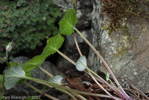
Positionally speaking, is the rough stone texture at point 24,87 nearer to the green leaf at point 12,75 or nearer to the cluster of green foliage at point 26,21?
the cluster of green foliage at point 26,21

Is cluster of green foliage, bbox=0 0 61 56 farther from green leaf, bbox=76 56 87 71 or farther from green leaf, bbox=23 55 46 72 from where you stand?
green leaf, bbox=76 56 87 71

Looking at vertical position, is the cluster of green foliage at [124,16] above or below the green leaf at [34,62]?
above

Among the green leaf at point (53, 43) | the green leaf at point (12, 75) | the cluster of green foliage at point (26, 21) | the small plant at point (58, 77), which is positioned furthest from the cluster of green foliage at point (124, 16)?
the green leaf at point (12, 75)

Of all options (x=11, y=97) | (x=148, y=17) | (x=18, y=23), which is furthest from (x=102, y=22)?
(x=11, y=97)

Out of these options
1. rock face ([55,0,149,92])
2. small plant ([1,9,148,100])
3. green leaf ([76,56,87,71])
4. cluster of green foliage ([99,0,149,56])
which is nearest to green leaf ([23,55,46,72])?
small plant ([1,9,148,100])

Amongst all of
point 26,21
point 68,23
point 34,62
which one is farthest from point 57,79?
point 26,21

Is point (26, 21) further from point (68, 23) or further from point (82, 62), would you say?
point (82, 62)
